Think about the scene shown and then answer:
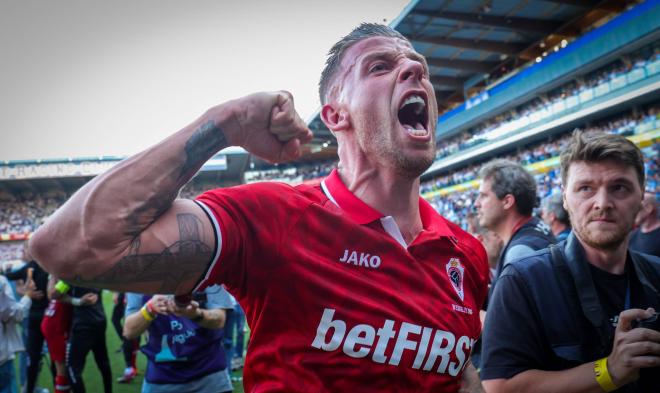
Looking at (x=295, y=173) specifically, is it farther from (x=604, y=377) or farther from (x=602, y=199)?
(x=604, y=377)

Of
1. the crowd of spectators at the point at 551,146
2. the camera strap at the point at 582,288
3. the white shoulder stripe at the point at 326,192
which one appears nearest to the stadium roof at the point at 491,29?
the crowd of spectators at the point at 551,146

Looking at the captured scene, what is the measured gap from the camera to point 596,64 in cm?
2053

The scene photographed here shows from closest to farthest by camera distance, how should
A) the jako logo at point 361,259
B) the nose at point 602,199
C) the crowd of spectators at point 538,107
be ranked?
the jako logo at point 361,259
the nose at point 602,199
the crowd of spectators at point 538,107

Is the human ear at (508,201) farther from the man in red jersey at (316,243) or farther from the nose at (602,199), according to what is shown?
the man in red jersey at (316,243)

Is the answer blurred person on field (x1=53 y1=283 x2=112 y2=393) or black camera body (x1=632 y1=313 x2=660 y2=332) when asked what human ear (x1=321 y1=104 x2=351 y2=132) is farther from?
blurred person on field (x1=53 y1=283 x2=112 y2=393)

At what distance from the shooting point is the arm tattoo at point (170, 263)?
3.75 ft

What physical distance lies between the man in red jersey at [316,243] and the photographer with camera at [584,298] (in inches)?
14.7

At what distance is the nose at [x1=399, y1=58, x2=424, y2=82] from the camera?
174 cm

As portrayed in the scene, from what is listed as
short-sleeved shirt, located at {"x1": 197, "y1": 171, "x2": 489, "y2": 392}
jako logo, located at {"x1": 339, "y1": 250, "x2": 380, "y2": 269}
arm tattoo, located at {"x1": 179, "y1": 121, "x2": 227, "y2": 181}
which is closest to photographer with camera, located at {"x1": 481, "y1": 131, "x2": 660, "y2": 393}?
short-sleeved shirt, located at {"x1": 197, "y1": 171, "x2": 489, "y2": 392}

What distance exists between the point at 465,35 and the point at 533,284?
75.5ft

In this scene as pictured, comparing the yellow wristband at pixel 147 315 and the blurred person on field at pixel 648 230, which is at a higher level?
the blurred person on field at pixel 648 230

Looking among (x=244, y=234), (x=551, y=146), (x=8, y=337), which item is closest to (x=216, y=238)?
(x=244, y=234)

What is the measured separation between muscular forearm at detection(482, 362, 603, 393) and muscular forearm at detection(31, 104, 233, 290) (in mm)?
1561

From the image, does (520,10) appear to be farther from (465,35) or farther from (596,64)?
(596,64)
